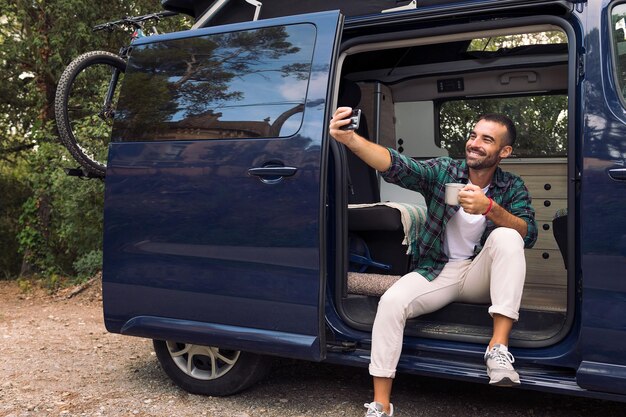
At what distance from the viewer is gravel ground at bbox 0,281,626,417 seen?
3850 mm

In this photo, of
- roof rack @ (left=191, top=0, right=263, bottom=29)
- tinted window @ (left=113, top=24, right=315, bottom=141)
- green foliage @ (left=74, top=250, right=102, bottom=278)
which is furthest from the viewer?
green foliage @ (left=74, top=250, right=102, bottom=278)

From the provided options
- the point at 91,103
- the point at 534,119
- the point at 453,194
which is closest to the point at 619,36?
the point at 453,194

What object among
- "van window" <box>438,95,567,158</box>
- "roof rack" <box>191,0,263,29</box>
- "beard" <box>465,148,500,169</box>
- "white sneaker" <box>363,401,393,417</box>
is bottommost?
"white sneaker" <box>363,401,393,417</box>

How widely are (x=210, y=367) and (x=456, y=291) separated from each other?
1.45 meters

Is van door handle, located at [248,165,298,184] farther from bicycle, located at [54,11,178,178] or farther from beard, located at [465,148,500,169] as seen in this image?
bicycle, located at [54,11,178,178]

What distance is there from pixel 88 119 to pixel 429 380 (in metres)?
5.10

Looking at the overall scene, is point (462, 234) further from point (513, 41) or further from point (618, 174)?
point (513, 41)

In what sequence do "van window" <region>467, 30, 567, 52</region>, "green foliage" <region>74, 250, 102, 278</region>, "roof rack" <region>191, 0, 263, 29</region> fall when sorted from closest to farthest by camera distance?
"roof rack" <region>191, 0, 263, 29</region>, "van window" <region>467, 30, 567, 52</region>, "green foliage" <region>74, 250, 102, 278</region>

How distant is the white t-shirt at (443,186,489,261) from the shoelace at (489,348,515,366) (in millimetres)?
636

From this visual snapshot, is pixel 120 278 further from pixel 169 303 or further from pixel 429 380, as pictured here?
pixel 429 380

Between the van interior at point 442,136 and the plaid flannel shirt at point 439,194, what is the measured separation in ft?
0.77

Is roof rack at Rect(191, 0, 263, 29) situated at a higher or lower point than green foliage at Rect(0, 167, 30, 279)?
higher

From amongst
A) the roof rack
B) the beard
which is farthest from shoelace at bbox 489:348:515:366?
the roof rack

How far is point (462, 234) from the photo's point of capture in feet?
12.0
